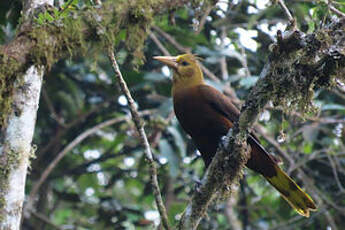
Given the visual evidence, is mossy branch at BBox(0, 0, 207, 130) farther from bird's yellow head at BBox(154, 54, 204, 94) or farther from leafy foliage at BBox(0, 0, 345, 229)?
leafy foliage at BBox(0, 0, 345, 229)

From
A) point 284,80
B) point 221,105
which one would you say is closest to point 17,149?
point 284,80

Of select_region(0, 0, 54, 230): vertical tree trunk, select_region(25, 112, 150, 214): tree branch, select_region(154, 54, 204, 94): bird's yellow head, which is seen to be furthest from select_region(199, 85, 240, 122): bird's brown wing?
select_region(0, 0, 54, 230): vertical tree trunk

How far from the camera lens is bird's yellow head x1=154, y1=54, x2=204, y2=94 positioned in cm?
412

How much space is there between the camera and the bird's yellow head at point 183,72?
13.5 feet

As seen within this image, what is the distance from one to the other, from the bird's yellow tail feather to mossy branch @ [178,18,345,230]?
1142 millimetres

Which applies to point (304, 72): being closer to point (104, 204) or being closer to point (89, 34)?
point (89, 34)

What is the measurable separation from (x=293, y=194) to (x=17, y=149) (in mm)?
2055

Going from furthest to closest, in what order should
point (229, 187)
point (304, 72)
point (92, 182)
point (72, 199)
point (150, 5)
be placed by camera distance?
1. point (92, 182)
2. point (72, 199)
3. point (150, 5)
4. point (229, 187)
5. point (304, 72)

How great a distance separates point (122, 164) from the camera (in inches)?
250

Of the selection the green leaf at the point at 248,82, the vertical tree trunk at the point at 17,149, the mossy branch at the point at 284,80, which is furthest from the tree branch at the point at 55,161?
the mossy branch at the point at 284,80

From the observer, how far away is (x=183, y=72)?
13.7 ft

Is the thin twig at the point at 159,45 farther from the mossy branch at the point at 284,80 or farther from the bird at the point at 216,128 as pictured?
the mossy branch at the point at 284,80

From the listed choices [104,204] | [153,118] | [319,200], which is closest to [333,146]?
[319,200]

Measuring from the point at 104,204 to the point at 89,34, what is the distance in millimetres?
2565
